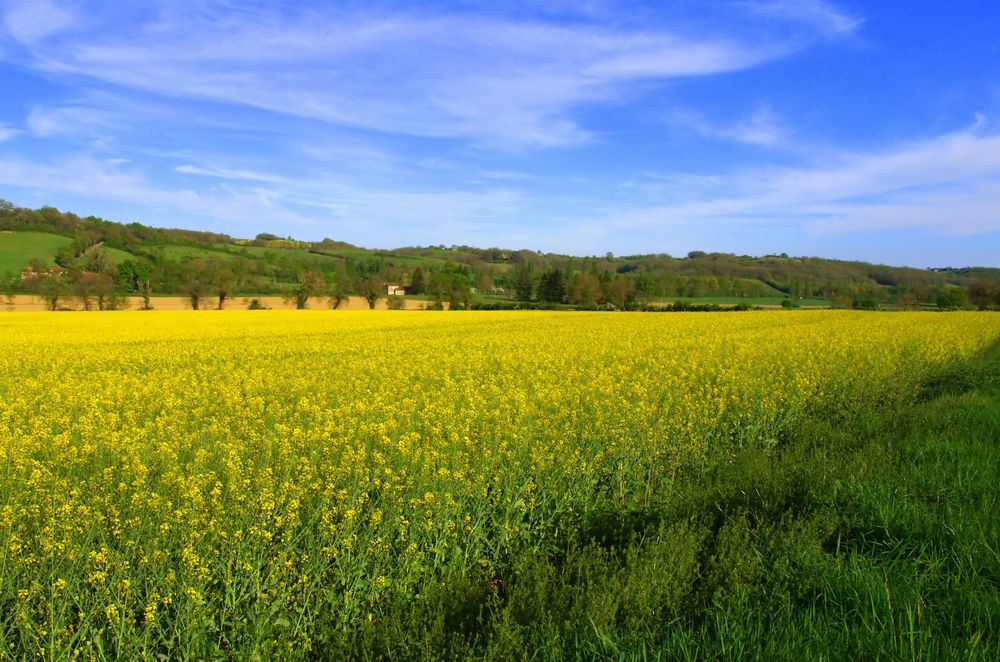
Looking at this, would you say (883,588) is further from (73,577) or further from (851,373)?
(851,373)

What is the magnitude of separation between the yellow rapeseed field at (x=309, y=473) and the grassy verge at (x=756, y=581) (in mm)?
415

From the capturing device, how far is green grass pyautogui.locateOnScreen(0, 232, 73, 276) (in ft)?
250

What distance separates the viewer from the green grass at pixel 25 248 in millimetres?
76188

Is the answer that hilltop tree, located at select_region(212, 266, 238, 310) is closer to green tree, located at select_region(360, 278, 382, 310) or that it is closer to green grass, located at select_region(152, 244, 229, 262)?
green tree, located at select_region(360, 278, 382, 310)

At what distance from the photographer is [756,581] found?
3.58 meters

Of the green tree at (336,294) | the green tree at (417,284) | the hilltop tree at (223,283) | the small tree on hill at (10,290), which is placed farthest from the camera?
the green tree at (417,284)

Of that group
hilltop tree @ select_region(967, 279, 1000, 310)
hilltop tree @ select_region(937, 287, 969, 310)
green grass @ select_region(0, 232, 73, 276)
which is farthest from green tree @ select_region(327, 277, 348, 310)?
hilltop tree @ select_region(967, 279, 1000, 310)

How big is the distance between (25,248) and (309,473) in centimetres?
10286

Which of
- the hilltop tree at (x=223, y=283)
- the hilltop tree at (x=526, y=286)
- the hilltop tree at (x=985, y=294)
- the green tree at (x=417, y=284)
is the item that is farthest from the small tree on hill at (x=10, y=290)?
the hilltop tree at (x=985, y=294)

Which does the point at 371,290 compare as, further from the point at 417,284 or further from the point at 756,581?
the point at 756,581

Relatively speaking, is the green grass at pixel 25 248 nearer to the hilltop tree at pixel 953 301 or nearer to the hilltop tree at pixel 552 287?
the hilltop tree at pixel 552 287

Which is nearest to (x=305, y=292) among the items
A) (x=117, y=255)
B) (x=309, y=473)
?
(x=117, y=255)

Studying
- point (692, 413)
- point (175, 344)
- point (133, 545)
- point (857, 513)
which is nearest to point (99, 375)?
point (175, 344)

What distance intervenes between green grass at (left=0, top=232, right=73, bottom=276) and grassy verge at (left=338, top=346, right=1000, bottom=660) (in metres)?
Answer: 92.4
